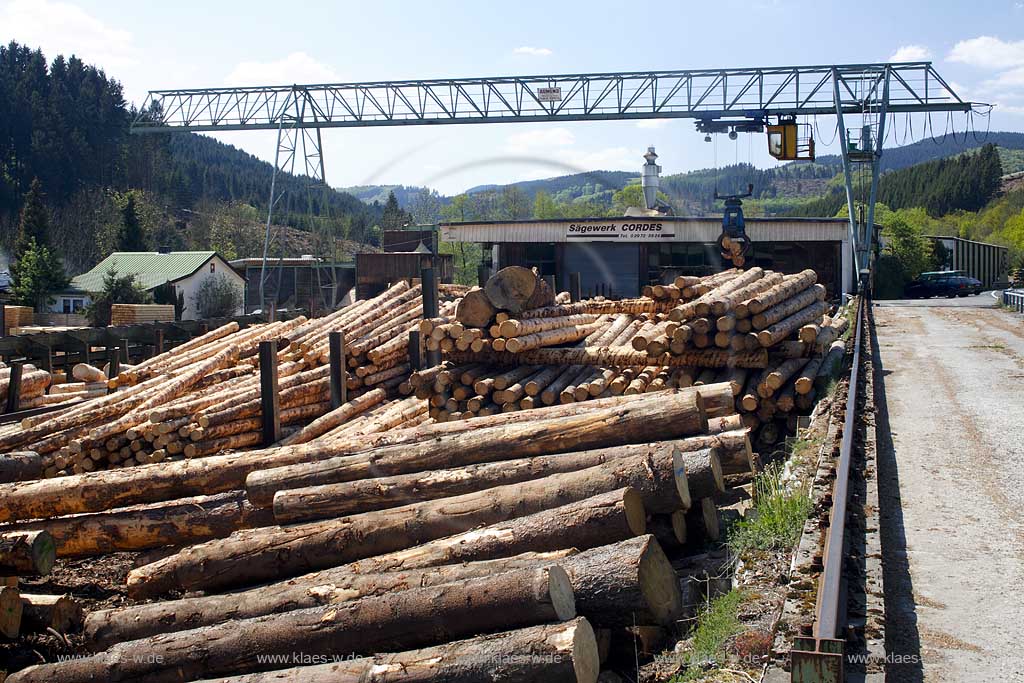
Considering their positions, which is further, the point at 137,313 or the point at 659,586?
the point at 137,313

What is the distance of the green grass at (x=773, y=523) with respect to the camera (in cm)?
612

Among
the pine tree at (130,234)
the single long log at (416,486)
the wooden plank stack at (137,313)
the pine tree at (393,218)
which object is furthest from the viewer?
the pine tree at (393,218)

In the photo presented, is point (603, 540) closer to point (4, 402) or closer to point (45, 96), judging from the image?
point (4, 402)

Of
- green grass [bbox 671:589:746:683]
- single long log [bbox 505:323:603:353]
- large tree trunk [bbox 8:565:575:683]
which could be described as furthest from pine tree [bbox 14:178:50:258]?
green grass [bbox 671:589:746:683]

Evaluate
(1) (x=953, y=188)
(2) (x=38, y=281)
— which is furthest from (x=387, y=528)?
(1) (x=953, y=188)

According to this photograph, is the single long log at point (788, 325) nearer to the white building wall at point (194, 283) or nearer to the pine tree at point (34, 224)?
the white building wall at point (194, 283)

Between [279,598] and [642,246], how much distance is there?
34.2m

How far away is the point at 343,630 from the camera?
563cm

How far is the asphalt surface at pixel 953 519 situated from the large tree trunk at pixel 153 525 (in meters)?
5.33

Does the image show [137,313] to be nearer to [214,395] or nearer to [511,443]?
[214,395]

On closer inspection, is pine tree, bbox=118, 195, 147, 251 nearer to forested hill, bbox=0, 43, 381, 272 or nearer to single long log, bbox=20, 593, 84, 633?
forested hill, bbox=0, 43, 381, 272

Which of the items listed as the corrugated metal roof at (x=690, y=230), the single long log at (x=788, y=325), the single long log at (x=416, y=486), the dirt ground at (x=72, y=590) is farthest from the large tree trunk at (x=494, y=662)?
the corrugated metal roof at (x=690, y=230)

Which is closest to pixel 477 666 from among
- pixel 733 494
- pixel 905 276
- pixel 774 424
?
pixel 733 494

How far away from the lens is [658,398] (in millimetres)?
8391
